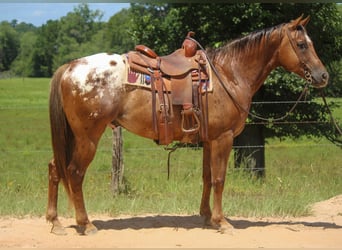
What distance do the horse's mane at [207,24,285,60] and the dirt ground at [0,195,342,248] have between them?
6.41 ft

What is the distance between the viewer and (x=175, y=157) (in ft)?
39.9

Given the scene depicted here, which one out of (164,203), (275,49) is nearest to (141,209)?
(164,203)

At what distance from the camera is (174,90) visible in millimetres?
5160

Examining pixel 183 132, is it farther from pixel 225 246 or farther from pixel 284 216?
pixel 284 216

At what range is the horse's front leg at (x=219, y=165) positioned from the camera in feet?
17.2

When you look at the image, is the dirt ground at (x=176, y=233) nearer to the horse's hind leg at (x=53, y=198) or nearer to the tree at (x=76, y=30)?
the horse's hind leg at (x=53, y=198)

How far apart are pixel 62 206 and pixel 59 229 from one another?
47.0 inches

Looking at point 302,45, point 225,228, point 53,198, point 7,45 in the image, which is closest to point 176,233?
point 225,228

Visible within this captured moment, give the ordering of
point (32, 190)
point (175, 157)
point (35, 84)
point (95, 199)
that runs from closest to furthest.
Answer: point (95, 199) → point (32, 190) → point (175, 157) → point (35, 84)

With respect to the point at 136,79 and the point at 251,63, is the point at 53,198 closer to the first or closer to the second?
the point at 136,79

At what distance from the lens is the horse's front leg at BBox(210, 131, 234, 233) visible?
17.2ft

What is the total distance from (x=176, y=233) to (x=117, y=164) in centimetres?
247

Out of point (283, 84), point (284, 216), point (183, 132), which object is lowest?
point (284, 216)

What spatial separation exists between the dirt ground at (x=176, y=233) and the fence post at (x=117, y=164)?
4.73 feet
